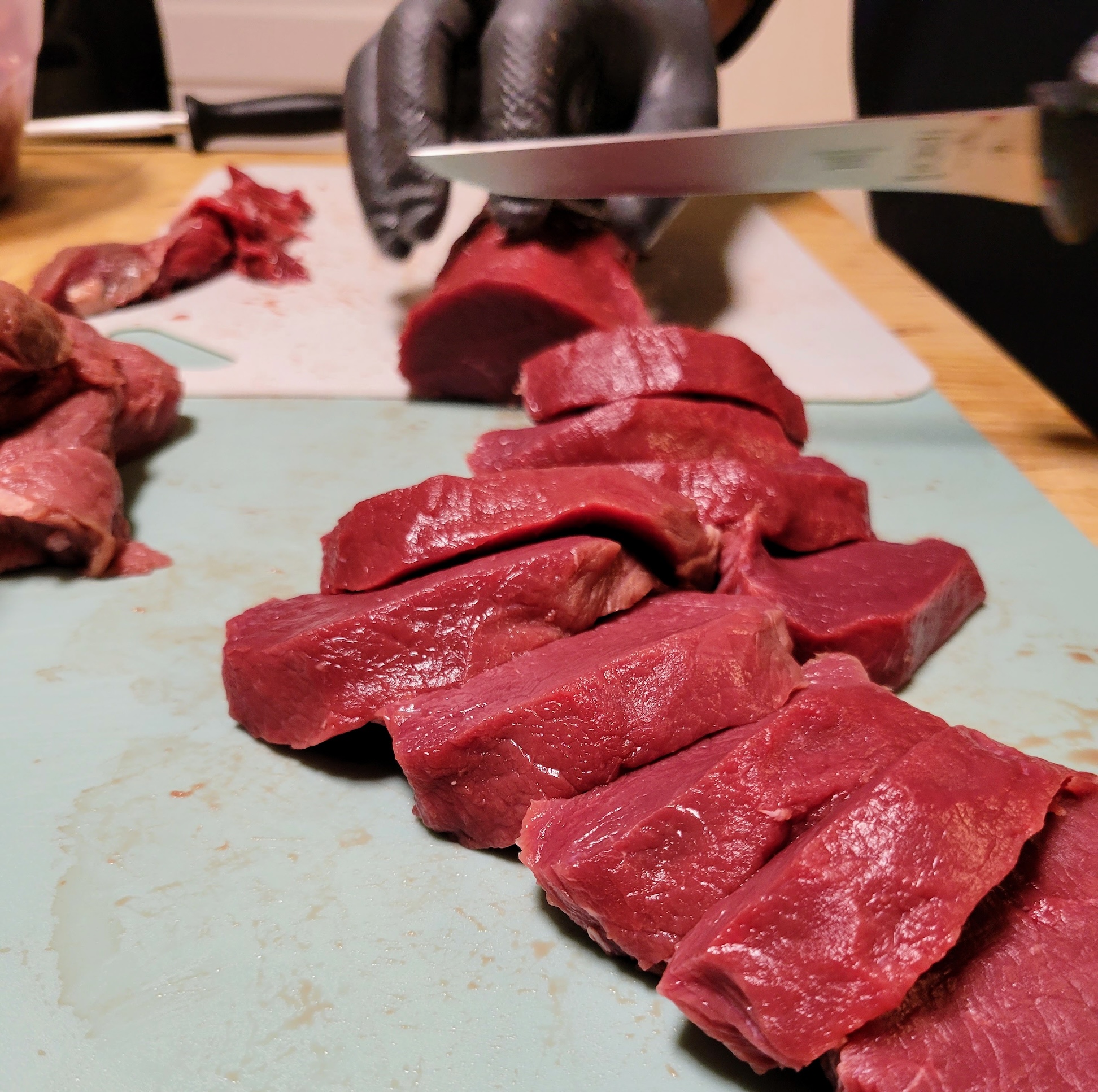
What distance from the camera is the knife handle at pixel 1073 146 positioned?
2.99 m

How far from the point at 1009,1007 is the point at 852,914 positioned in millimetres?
292

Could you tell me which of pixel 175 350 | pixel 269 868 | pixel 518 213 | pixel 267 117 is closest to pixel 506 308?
pixel 518 213

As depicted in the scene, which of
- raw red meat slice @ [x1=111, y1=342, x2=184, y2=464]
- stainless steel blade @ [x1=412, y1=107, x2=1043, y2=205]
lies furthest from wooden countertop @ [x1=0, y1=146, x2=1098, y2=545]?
raw red meat slice @ [x1=111, y1=342, x2=184, y2=464]

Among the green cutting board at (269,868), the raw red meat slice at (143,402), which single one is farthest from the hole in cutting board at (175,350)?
the green cutting board at (269,868)

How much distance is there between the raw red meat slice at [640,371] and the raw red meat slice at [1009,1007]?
1629mm

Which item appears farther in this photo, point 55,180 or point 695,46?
point 55,180

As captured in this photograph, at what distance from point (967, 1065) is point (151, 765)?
1.68 meters

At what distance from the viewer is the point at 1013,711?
2.39 metres

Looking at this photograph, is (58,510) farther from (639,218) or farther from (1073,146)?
(1073,146)

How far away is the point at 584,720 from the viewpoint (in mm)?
1877

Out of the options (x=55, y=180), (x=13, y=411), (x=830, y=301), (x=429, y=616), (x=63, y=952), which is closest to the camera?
(x=63, y=952)

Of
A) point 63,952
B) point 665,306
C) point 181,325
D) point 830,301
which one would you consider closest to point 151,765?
point 63,952

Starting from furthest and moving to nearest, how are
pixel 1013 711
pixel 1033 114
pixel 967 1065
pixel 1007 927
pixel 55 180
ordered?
pixel 55 180 → pixel 1033 114 → pixel 1013 711 → pixel 1007 927 → pixel 967 1065

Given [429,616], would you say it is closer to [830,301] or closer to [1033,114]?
[1033,114]
